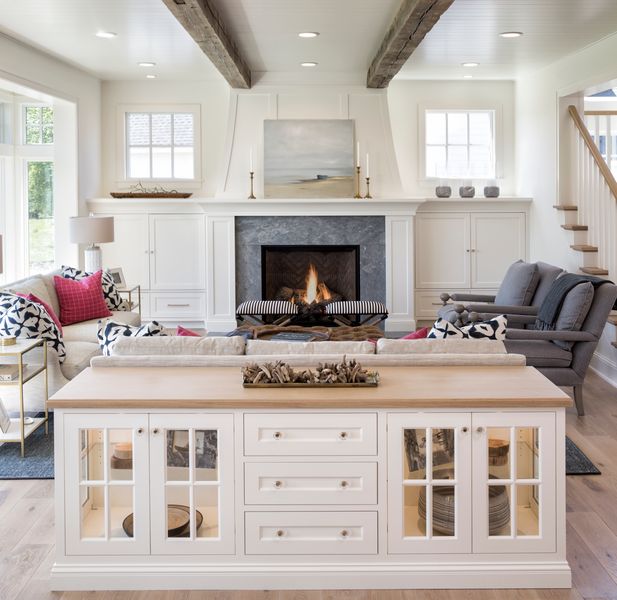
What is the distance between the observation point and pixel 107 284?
698 centimetres

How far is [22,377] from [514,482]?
9.42ft

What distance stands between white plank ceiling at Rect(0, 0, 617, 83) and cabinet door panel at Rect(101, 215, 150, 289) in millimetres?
1509

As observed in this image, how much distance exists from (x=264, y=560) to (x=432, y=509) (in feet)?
2.07

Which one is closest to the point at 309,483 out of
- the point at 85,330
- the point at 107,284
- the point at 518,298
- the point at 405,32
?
the point at 405,32

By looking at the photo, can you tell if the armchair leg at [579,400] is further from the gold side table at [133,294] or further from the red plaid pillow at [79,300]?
the gold side table at [133,294]

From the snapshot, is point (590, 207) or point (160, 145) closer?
point (590, 207)

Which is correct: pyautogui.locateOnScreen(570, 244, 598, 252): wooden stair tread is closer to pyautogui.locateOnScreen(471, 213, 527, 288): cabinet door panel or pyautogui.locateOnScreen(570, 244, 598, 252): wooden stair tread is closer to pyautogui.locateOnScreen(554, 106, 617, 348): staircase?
pyautogui.locateOnScreen(554, 106, 617, 348): staircase

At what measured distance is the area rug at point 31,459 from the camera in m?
4.23

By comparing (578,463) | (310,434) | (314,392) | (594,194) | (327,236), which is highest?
(594,194)

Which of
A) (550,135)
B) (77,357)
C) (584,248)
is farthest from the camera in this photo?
(550,135)

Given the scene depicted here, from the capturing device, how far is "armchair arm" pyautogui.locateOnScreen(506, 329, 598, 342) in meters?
5.17

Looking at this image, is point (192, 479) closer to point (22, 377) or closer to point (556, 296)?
point (22, 377)

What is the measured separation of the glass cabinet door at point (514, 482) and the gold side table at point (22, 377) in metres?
2.65

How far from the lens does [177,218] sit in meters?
8.59
